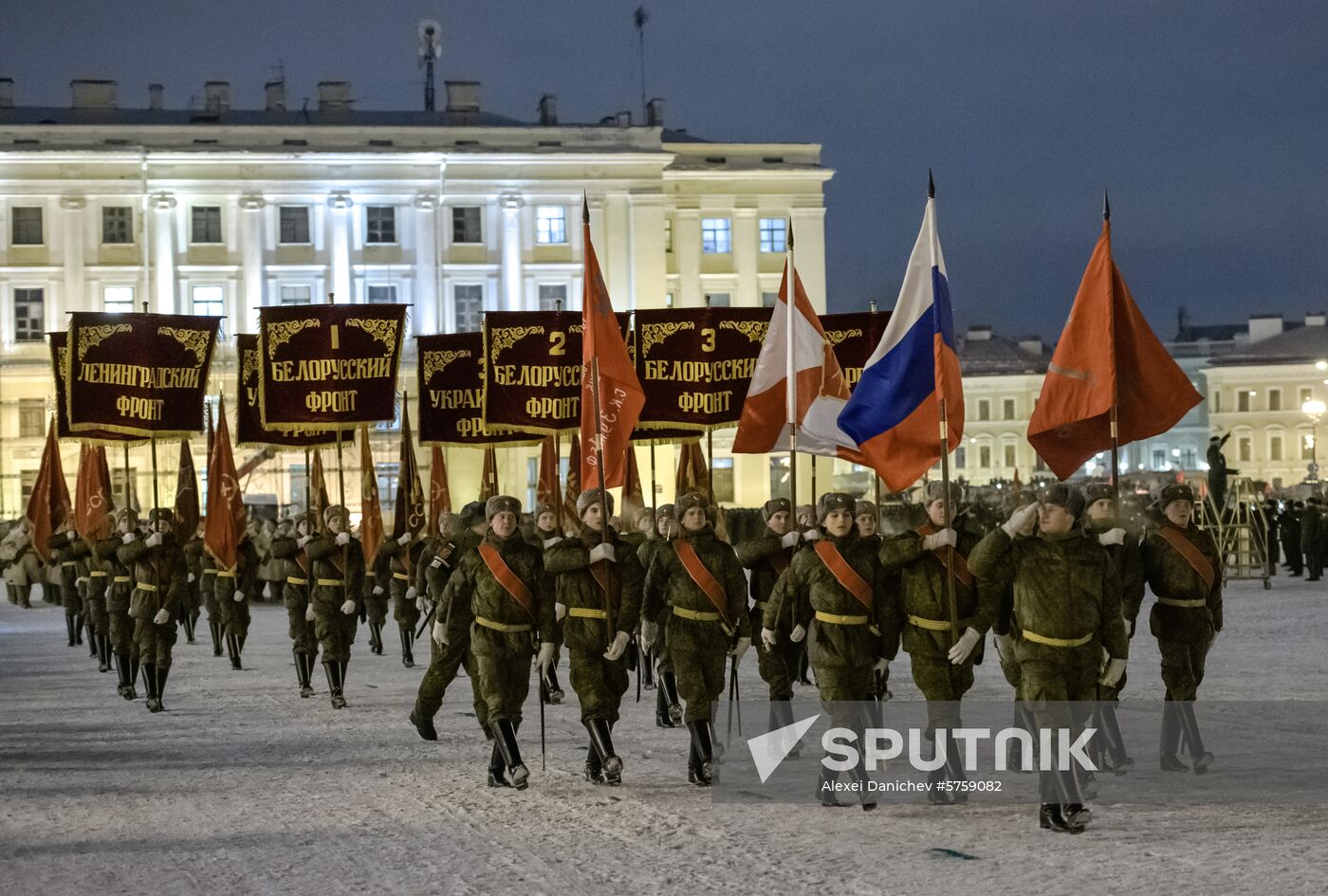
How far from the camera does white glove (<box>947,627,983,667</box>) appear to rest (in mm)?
8898

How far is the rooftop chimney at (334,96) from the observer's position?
204 feet

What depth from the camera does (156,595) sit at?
15531 millimetres

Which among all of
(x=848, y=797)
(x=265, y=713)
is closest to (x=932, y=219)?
(x=848, y=797)

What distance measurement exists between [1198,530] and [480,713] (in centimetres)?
414

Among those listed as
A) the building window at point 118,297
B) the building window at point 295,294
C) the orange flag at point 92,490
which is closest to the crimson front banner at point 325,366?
the orange flag at point 92,490

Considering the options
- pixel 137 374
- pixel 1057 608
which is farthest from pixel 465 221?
pixel 1057 608

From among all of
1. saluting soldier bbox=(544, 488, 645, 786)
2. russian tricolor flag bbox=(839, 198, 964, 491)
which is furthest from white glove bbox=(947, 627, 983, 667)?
saluting soldier bbox=(544, 488, 645, 786)

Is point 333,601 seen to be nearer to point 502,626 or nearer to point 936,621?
point 502,626

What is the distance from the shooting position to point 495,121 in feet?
208

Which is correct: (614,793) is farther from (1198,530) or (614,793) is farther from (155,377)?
(155,377)

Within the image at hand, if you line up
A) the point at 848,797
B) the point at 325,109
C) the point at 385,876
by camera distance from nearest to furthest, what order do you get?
the point at 385,876 < the point at 848,797 < the point at 325,109

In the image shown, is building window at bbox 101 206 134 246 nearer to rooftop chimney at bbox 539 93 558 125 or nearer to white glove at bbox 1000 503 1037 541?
rooftop chimney at bbox 539 93 558 125

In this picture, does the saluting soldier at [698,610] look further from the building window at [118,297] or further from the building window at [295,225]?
the building window at [118,297]

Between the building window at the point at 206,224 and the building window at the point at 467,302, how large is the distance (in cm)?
736
